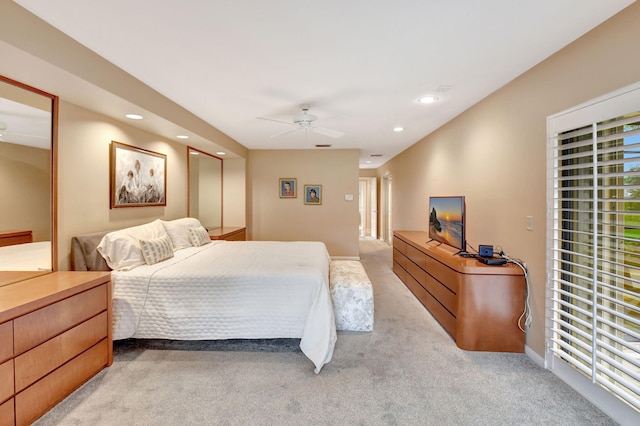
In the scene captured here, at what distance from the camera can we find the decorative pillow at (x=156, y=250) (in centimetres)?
273

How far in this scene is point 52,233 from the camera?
7.56ft

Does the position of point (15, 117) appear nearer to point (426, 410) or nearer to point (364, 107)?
point (364, 107)

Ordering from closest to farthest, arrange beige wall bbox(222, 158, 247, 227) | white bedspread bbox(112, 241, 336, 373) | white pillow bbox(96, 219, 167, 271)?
1. white bedspread bbox(112, 241, 336, 373)
2. white pillow bbox(96, 219, 167, 271)
3. beige wall bbox(222, 158, 247, 227)

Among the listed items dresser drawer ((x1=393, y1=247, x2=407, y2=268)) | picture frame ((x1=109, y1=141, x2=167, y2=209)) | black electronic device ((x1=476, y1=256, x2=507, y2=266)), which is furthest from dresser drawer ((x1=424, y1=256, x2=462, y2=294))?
picture frame ((x1=109, y1=141, x2=167, y2=209))

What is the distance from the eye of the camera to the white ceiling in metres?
1.58

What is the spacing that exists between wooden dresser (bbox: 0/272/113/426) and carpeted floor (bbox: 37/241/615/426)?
14 cm

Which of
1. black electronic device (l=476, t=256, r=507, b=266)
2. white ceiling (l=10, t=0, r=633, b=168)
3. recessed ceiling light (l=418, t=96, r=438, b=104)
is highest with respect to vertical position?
recessed ceiling light (l=418, t=96, r=438, b=104)

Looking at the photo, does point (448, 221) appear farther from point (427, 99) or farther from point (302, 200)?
point (302, 200)

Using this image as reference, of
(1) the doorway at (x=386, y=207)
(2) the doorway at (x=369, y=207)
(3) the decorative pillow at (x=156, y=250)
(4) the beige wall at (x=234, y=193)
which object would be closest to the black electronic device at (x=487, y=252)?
(3) the decorative pillow at (x=156, y=250)

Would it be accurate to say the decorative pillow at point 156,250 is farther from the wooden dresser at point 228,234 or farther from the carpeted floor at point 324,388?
the wooden dresser at point 228,234

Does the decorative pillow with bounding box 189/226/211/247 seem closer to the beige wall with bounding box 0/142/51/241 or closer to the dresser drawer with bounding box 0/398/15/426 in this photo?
the beige wall with bounding box 0/142/51/241

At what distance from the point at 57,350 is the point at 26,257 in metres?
0.88

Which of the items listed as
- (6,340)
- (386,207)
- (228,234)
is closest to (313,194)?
(228,234)

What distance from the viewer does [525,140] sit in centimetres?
236
